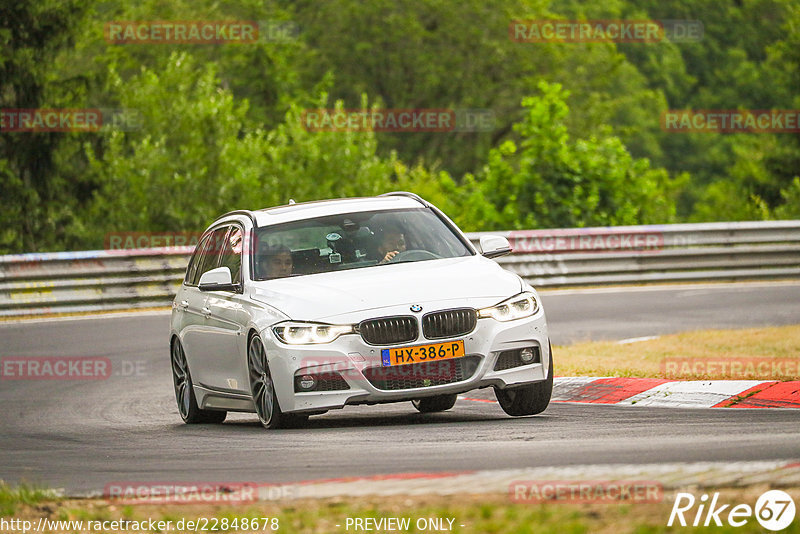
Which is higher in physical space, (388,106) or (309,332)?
(309,332)

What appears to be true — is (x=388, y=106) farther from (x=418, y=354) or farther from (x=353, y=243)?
(x=418, y=354)

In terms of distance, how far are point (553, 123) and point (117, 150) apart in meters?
12.1

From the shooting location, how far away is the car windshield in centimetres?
1062

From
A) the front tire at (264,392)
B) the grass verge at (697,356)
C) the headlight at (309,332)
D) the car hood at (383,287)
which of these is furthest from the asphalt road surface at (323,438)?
the grass verge at (697,356)

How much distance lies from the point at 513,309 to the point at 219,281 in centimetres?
220

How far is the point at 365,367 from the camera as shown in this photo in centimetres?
946

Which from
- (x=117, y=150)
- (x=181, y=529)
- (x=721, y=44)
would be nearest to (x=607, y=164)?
(x=117, y=150)

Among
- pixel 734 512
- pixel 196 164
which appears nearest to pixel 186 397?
pixel 734 512

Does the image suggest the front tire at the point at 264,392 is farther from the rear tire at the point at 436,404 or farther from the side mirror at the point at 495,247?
the side mirror at the point at 495,247

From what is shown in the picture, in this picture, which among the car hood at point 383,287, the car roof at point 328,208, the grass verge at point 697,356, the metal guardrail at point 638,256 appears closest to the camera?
the car hood at point 383,287

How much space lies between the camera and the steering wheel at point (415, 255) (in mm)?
10664

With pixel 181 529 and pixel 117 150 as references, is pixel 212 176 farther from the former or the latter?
pixel 181 529

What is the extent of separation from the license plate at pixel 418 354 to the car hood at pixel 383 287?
30 centimetres

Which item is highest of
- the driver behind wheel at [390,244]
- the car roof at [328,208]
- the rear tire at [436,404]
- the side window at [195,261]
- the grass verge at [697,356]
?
the car roof at [328,208]
